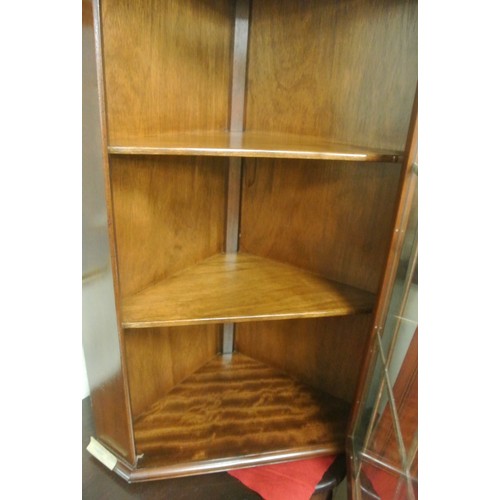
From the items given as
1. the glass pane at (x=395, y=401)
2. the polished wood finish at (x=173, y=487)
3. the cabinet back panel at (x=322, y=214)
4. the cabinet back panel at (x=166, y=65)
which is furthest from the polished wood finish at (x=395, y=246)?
the cabinet back panel at (x=166, y=65)

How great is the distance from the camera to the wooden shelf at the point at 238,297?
902mm

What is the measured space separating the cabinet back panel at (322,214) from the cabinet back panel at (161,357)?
35 cm

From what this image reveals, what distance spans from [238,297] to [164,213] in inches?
11.4

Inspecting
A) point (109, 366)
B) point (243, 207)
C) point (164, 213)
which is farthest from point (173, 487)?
point (243, 207)

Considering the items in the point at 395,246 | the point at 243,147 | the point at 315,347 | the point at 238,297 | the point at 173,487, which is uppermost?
the point at 243,147

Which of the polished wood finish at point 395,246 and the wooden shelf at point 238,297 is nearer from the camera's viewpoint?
the polished wood finish at point 395,246

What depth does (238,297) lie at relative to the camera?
995mm

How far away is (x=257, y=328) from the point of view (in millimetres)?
1373

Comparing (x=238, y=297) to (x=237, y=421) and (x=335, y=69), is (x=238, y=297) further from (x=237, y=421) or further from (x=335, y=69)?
(x=335, y=69)

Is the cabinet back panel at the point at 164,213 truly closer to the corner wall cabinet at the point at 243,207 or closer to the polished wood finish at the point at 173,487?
the corner wall cabinet at the point at 243,207

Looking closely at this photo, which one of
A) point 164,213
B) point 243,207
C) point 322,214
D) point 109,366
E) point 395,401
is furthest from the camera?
point 243,207

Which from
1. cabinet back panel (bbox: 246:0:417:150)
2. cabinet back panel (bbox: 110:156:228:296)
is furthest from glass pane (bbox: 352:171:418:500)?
cabinet back panel (bbox: 110:156:228:296)

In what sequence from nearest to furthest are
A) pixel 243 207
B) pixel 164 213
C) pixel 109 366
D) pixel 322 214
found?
1. pixel 109 366
2. pixel 164 213
3. pixel 322 214
4. pixel 243 207
